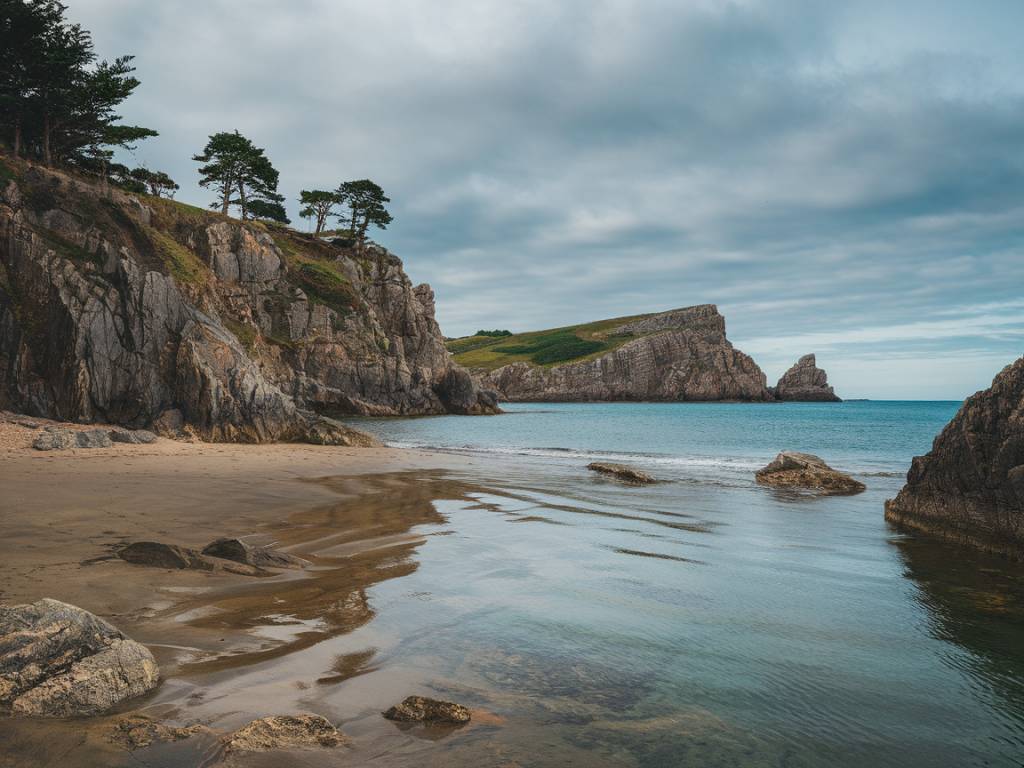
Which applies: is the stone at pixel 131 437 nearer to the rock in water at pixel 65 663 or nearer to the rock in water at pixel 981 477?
the rock in water at pixel 65 663

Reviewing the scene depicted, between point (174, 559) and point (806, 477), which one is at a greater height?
point (174, 559)

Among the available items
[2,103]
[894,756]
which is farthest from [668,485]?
[2,103]

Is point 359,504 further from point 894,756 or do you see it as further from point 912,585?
point 894,756

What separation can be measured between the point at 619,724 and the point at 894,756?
1.88 m

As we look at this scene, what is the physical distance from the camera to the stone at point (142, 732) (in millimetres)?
3355

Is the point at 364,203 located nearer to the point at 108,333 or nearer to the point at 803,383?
the point at 108,333

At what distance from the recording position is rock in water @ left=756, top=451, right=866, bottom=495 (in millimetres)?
19281

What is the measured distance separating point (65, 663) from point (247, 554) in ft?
12.8

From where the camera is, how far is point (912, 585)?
8547 mm

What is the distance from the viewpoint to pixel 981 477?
1138 centimetres

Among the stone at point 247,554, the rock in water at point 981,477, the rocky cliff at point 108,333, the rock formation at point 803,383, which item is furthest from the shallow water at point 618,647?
the rock formation at point 803,383

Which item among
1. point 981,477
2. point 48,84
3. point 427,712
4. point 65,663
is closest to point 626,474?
point 981,477

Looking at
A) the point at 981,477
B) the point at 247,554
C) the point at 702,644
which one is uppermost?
the point at 981,477

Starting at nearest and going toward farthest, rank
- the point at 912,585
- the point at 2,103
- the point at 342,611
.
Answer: the point at 342,611
the point at 912,585
the point at 2,103
